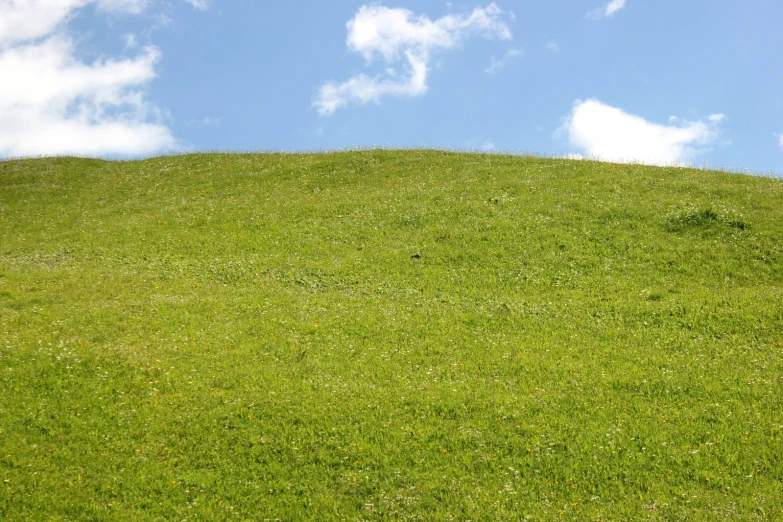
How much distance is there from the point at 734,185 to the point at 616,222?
11102 mm

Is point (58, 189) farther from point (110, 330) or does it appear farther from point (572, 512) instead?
point (572, 512)

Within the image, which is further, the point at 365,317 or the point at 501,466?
the point at 365,317

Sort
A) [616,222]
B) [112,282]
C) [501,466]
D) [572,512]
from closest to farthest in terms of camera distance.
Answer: [572,512] < [501,466] < [112,282] < [616,222]

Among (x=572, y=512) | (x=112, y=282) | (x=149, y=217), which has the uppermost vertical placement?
(x=149, y=217)

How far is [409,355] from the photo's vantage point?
22.8m

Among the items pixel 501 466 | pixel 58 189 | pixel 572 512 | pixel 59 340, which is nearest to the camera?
pixel 572 512

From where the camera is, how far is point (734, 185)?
1642 inches

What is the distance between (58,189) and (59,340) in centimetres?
3667

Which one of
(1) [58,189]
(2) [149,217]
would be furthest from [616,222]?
(1) [58,189]

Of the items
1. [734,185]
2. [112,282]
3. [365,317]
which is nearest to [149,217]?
[112,282]

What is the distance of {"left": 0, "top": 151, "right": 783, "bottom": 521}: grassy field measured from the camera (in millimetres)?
15688

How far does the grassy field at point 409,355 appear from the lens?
51.5 feet

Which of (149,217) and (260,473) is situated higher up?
(149,217)

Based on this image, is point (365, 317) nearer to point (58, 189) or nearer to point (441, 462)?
point (441, 462)
